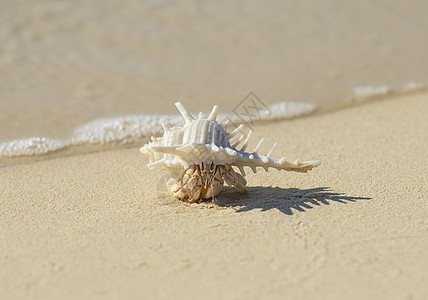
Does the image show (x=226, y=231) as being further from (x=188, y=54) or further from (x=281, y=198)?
(x=188, y=54)

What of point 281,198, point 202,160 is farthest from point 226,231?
point 281,198

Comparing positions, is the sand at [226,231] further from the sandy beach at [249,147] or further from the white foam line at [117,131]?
the white foam line at [117,131]

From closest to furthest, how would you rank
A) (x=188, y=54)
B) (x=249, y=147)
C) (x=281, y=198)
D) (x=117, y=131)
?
(x=281, y=198) < (x=249, y=147) < (x=117, y=131) < (x=188, y=54)

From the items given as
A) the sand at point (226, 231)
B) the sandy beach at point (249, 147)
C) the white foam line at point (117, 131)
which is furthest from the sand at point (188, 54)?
the sand at point (226, 231)

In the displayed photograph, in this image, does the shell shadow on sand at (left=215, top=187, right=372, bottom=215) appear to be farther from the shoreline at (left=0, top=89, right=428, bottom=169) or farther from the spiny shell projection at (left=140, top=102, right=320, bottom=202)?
the shoreline at (left=0, top=89, right=428, bottom=169)

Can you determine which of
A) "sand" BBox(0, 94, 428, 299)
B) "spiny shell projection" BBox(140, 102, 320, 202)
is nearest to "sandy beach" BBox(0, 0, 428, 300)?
Answer: "sand" BBox(0, 94, 428, 299)

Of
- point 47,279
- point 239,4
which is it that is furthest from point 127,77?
point 47,279

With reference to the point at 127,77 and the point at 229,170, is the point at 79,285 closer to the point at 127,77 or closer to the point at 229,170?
the point at 229,170
